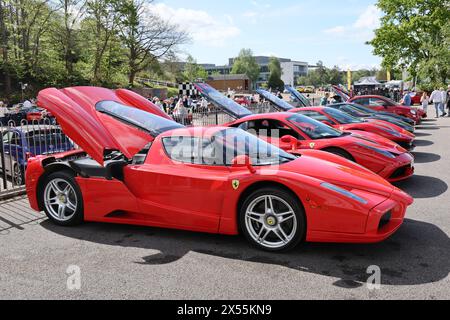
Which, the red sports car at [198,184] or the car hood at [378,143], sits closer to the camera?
the red sports car at [198,184]

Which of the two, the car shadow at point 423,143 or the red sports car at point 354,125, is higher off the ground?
the red sports car at point 354,125

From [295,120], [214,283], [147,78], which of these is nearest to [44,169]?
[214,283]

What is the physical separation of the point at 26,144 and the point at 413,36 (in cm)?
4211

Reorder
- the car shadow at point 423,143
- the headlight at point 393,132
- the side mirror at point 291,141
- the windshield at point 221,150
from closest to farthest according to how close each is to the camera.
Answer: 1. the windshield at point 221,150
2. the side mirror at point 291,141
3. the headlight at point 393,132
4. the car shadow at point 423,143

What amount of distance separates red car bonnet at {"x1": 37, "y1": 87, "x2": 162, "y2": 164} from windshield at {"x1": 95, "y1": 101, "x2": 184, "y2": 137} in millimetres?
63

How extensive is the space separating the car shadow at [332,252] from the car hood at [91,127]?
1014mm

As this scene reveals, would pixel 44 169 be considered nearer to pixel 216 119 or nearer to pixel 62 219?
pixel 62 219

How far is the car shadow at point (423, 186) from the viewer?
20.9ft

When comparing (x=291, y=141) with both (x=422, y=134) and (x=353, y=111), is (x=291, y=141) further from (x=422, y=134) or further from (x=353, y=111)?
(x=422, y=134)

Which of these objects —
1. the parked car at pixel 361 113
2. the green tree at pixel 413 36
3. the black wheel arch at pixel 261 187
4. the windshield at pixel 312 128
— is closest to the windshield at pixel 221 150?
the black wheel arch at pixel 261 187

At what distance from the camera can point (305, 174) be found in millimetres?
4250

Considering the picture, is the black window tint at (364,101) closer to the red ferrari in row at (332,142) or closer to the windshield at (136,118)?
the red ferrari in row at (332,142)

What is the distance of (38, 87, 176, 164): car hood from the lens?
504 centimetres

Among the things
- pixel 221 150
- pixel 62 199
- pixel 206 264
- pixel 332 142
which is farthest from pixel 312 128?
pixel 62 199
